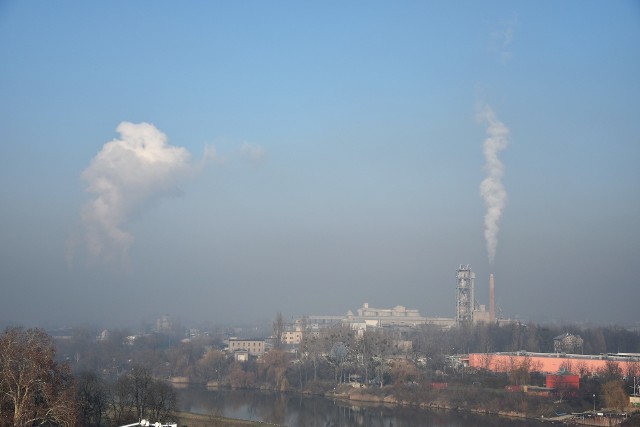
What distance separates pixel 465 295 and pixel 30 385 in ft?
118

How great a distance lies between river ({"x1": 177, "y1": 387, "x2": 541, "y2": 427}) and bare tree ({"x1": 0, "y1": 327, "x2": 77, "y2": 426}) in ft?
27.8

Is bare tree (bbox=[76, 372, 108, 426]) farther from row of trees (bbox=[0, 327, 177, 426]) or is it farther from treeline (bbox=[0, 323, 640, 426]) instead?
row of trees (bbox=[0, 327, 177, 426])

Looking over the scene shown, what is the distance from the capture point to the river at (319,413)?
1705cm

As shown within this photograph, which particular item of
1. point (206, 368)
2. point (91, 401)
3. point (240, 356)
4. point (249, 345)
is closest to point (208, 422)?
point (91, 401)

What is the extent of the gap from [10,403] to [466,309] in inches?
1427

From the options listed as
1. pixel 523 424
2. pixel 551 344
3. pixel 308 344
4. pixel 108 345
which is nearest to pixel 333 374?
pixel 308 344

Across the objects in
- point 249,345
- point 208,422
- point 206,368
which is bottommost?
point 208,422

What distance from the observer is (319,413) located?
62.0ft

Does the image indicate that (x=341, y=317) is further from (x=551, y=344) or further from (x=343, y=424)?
(x=343, y=424)

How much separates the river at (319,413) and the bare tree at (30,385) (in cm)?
846

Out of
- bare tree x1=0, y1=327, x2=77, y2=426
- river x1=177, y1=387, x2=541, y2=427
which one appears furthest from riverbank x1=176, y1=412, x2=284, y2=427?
bare tree x1=0, y1=327, x2=77, y2=426

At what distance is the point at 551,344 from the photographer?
3145cm

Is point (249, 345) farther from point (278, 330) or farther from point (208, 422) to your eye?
point (208, 422)

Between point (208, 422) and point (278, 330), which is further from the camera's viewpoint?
point (278, 330)
